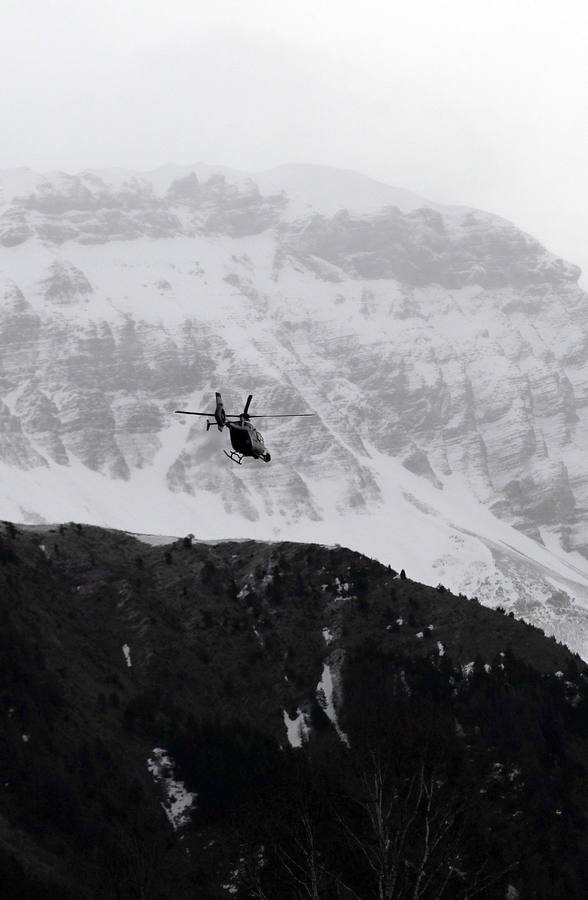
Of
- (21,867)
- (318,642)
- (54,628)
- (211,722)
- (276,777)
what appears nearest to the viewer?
(21,867)

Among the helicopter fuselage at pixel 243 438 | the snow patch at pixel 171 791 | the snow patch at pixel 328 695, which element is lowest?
the snow patch at pixel 328 695

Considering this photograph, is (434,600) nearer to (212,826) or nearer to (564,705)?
(564,705)

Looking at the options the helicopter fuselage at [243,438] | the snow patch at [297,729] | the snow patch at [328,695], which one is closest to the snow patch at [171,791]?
the snow patch at [297,729]

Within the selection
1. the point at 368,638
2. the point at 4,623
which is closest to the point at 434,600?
the point at 368,638

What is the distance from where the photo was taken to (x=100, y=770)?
143500 millimetres

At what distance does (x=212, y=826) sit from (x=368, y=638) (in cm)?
4926

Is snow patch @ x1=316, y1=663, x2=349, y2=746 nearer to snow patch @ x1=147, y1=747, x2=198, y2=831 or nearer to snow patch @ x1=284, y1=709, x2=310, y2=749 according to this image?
snow patch @ x1=284, y1=709, x2=310, y2=749

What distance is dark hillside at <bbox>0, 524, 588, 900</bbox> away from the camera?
4892 inches

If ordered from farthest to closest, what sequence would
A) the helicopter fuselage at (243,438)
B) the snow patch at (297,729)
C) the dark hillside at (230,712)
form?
the snow patch at (297,729) < the dark hillside at (230,712) < the helicopter fuselage at (243,438)

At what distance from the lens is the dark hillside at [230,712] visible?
124 m

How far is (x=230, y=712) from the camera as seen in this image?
166 metres

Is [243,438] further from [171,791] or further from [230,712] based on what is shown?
[230,712]

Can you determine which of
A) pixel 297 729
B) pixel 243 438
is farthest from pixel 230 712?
pixel 243 438

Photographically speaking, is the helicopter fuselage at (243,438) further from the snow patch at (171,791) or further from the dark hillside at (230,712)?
the snow patch at (171,791)
